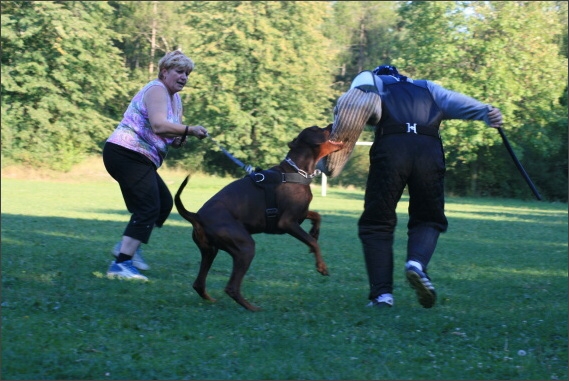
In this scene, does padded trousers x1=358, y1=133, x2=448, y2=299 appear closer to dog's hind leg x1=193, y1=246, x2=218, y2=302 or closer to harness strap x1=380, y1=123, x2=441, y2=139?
harness strap x1=380, y1=123, x2=441, y2=139

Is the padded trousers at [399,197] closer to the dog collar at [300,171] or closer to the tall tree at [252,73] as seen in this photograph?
the dog collar at [300,171]

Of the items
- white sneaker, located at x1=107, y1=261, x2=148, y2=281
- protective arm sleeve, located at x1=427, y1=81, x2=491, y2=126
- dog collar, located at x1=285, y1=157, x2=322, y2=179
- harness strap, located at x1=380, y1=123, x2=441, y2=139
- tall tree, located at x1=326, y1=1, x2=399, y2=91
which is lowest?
white sneaker, located at x1=107, y1=261, x2=148, y2=281

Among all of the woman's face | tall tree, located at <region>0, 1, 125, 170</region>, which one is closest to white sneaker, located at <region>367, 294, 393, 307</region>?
the woman's face

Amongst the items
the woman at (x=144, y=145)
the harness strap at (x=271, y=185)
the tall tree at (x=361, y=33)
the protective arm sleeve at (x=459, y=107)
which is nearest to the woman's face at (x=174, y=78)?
the woman at (x=144, y=145)

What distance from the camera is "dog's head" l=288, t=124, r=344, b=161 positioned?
6379mm

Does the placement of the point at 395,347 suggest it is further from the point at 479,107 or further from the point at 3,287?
the point at 3,287

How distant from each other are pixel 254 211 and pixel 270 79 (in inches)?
1585

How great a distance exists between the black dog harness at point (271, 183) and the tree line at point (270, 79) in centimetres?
3229

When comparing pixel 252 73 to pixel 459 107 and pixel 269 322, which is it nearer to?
pixel 459 107

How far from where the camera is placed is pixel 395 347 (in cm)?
486

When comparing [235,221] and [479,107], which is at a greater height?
[479,107]

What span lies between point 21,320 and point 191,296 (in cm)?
157

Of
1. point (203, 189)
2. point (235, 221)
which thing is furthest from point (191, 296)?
point (203, 189)

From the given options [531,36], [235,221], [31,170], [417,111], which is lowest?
[31,170]
